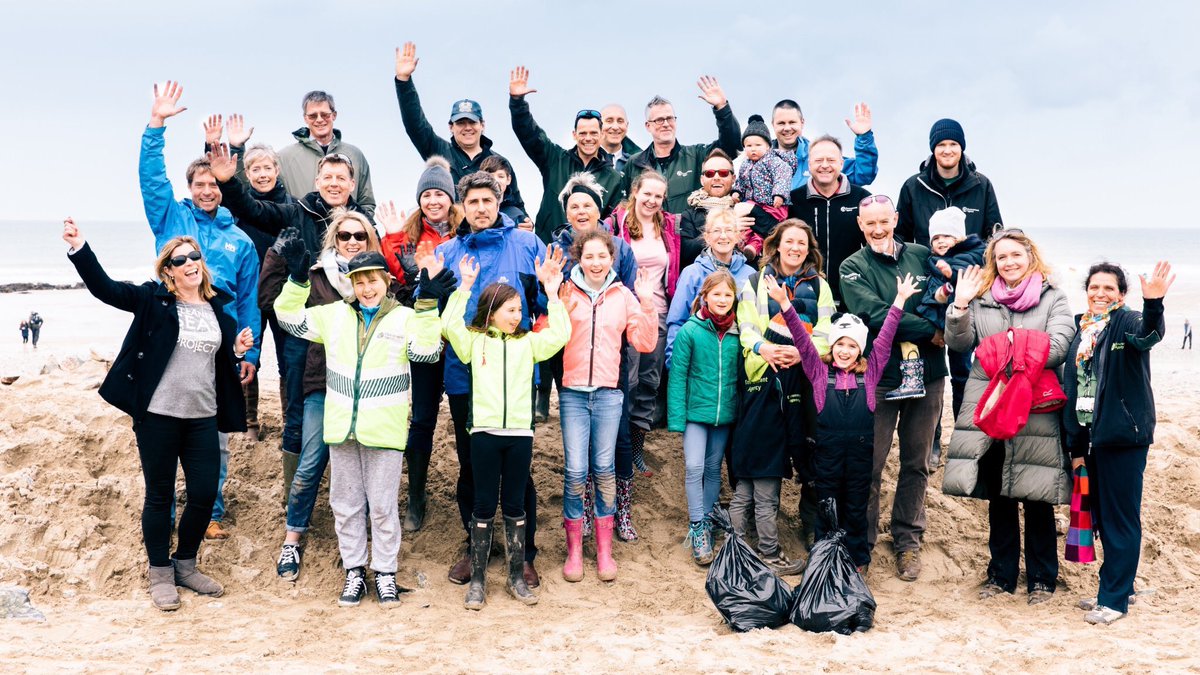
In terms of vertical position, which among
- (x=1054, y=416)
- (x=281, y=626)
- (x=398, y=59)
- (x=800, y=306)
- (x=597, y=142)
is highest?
(x=398, y=59)

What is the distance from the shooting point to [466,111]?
7.96 m

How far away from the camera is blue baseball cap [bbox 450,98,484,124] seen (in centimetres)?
795

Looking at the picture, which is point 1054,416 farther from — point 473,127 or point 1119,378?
point 473,127

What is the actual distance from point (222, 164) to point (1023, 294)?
5.27m

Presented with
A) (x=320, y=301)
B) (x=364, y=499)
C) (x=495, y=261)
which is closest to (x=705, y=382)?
(x=495, y=261)

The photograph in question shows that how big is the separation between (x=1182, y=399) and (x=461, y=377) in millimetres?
9016

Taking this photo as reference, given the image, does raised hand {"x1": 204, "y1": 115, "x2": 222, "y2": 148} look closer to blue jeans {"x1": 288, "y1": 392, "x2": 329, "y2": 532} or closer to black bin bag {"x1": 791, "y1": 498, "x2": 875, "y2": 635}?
blue jeans {"x1": 288, "y1": 392, "x2": 329, "y2": 532}

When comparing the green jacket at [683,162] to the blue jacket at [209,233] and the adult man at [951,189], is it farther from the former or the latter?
the blue jacket at [209,233]

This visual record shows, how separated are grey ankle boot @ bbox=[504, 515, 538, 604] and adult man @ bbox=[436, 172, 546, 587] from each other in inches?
5.7

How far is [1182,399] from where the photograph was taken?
1084 cm

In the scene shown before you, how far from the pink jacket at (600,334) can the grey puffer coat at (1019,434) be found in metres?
1.96

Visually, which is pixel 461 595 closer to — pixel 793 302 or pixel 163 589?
pixel 163 589

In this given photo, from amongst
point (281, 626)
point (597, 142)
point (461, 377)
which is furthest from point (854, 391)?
point (281, 626)

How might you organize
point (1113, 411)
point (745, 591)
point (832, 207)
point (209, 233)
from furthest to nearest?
point (832, 207) < point (209, 233) < point (745, 591) < point (1113, 411)
